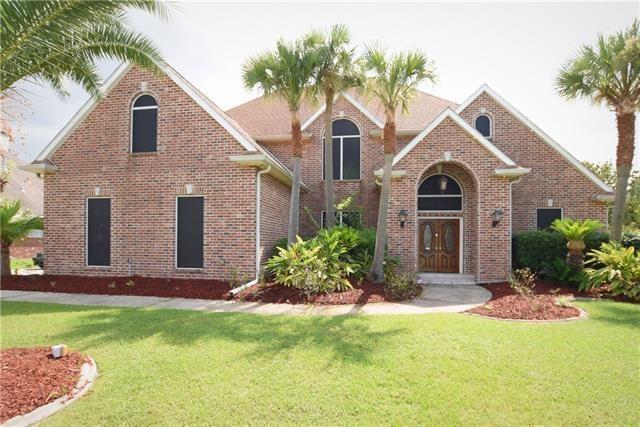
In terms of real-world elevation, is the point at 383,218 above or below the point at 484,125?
below

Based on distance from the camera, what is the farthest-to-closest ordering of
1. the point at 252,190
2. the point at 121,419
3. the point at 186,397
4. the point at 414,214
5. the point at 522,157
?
the point at 522,157
the point at 414,214
the point at 252,190
the point at 186,397
the point at 121,419

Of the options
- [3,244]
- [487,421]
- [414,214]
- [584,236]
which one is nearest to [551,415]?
[487,421]

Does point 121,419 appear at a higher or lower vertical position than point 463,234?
lower

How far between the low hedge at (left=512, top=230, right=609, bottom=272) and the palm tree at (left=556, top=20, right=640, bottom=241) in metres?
0.54

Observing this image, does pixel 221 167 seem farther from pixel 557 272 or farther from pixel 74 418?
pixel 557 272

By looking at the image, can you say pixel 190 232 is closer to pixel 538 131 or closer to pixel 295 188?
pixel 295 188

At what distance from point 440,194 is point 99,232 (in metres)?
12.4

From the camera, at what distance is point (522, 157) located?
46.0 feet

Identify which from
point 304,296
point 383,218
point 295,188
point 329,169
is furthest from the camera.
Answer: point 329,169

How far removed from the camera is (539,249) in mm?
11016

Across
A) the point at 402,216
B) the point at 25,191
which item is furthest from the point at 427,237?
the point at 25,191

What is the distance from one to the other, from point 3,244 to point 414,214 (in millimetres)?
14266

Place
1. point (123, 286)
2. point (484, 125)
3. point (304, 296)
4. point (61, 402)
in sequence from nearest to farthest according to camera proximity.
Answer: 1. point (61, 402)
2. point (304, 296)
3. point (123, 286)
4. point (484, 125)

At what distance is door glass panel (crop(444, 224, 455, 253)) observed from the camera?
Result: 41.7 feet
